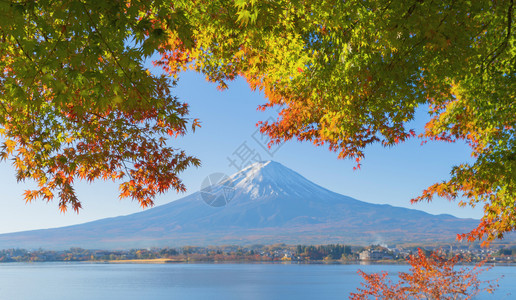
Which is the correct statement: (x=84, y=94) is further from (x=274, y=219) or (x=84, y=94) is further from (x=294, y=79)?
(x=274, y=219)

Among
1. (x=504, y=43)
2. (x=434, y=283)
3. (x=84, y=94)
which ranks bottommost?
(x=434, y=283)

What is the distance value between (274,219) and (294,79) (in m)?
156

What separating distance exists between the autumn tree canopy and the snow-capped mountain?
132 m

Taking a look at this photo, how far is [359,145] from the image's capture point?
8.19 m

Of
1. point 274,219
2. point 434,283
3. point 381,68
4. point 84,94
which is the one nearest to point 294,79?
point 381,68

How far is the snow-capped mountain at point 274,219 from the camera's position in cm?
14638

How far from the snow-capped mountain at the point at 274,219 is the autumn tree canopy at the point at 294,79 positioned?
131724 millimetres

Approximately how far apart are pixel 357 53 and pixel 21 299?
77.7 meters

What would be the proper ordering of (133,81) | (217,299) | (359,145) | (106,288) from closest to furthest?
(133,81)
(359,145)
(217,299)
(106,288)

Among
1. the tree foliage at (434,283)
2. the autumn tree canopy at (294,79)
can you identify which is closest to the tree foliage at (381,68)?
the autumn tree canopy at (294,79)

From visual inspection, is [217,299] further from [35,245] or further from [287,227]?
[35,245]

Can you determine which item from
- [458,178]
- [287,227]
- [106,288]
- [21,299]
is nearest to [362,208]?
[287,227]

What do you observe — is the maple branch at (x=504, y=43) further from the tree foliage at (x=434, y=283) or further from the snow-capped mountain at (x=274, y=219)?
the snow-capped mountain at (x=274, y=219)

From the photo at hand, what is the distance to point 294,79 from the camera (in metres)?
7.04
